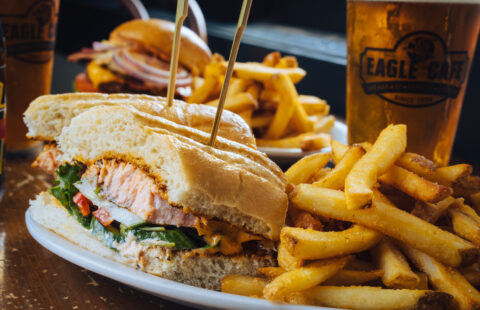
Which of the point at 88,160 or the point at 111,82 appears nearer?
the point at 88,160

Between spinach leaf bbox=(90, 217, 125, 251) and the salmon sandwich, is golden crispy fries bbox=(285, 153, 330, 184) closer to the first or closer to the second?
the salmon sandwich

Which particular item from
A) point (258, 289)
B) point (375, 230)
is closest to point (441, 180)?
point (375, 230)

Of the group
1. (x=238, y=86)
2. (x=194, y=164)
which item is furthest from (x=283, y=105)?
(x=194, y=164)

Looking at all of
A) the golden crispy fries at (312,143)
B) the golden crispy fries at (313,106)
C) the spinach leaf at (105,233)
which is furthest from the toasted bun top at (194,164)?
the golden crispy fries at (313,106)

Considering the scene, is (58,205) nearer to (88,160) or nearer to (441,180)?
(88,160)

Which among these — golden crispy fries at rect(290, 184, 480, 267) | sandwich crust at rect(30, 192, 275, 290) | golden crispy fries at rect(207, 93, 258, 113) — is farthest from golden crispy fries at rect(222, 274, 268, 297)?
golden crispy fries at rect(207, 93, 258, 113)

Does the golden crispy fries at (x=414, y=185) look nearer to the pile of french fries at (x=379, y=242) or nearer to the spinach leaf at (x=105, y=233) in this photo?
the pile of french fries at (x=379, y=242)

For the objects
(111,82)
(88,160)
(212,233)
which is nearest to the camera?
(212,233)
